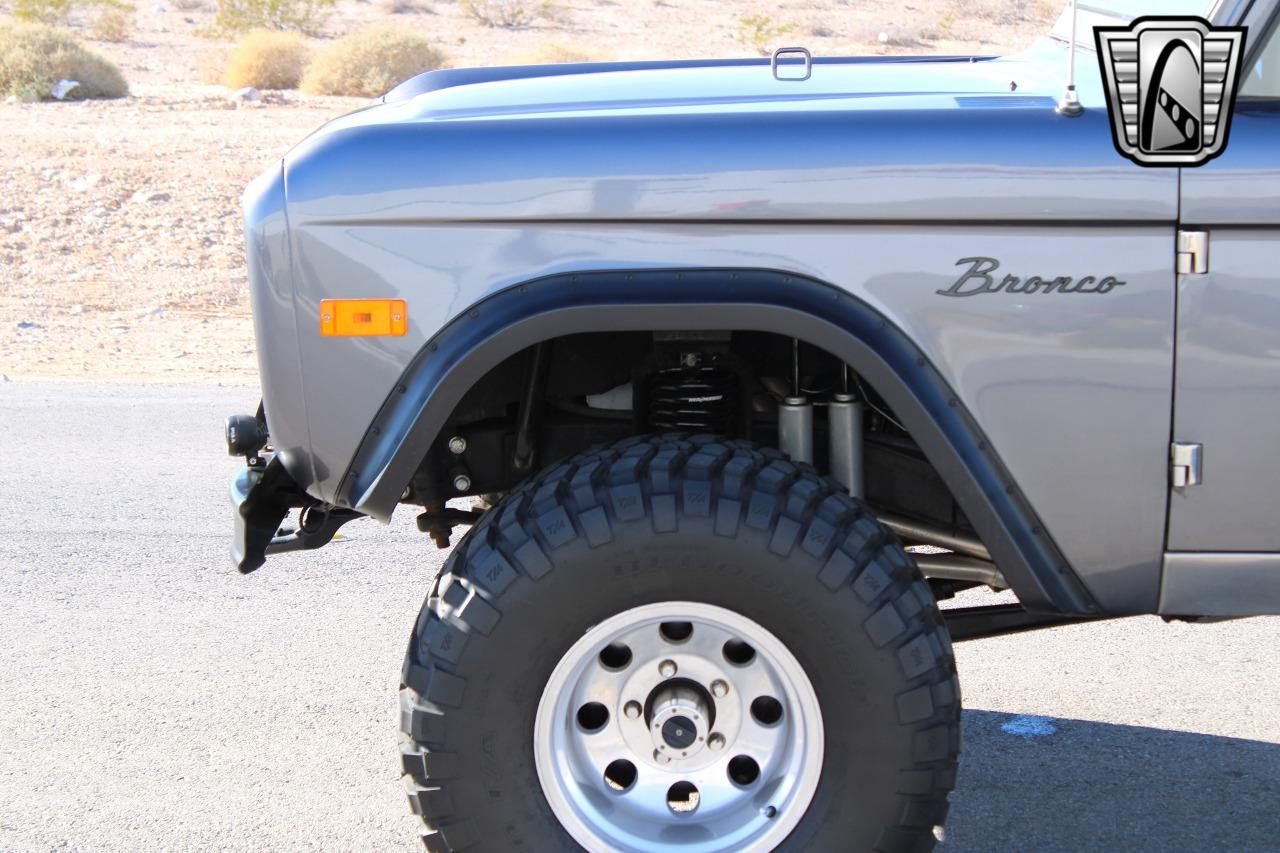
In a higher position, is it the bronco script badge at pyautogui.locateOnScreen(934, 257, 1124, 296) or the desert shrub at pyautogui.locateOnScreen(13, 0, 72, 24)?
the bronco script badge at pyautogui.locateOnScreen(934, 257, 1124, 296)

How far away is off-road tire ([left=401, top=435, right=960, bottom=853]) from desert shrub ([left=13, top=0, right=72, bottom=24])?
96.9 feet

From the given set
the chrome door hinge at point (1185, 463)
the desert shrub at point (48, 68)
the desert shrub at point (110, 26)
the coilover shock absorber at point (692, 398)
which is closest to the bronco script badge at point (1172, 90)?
the chrome door hinge at point (1185, 463)

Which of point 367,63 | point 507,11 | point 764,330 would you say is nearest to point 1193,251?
point 764,330

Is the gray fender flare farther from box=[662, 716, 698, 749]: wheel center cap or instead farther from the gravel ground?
the gravel ground

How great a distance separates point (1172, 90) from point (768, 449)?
1.01 metres

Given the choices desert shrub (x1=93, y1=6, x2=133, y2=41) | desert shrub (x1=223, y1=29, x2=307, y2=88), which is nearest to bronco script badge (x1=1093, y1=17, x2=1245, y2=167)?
desert shrub (x1=223, y1=29, x2=307, y2=88)

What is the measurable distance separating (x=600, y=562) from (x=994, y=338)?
0.84m

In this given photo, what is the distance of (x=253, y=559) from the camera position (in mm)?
3270

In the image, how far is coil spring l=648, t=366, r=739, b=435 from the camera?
3232 mm

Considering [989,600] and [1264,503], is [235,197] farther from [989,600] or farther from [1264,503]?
[1264,503]

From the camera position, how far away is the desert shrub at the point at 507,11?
3206cm

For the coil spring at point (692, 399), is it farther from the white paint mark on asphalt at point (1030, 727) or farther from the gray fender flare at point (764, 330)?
the white paint mark on asphalt at point (1030, 727)

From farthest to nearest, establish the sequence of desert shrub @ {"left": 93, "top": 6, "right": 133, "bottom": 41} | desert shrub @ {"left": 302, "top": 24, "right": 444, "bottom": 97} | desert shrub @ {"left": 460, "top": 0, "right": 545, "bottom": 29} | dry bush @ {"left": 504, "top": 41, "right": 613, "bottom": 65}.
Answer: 1. desert shrub @ {"left": 460, "top": 0, "right": 545, "bottom": 29}
2. desert shrub @ {"left": 93, "top": 6, "right": 133, "bottom": 41}
3. dry bush @ {"left": 504, "top": 41, "right": 613, "bottom": 65}
4. desert shrub @ {"left": 302, "top": 24, "right": 444, "bottom": 97}

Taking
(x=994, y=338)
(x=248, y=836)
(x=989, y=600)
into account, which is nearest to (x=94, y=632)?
(x=248, y=836)
